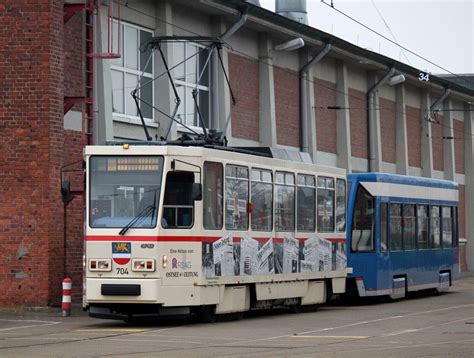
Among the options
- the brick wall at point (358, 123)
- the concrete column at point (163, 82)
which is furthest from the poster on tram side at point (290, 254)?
the brick wall at point (358, 123)

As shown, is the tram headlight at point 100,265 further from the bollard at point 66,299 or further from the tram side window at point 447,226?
the tram side window at point 447,226

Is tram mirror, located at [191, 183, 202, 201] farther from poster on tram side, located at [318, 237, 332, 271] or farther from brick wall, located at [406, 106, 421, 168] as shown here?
brick wall, located at [406, 106, 421, 168]

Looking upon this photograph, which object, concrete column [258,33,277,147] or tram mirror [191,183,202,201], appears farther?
concrete column [258,33,277,147]

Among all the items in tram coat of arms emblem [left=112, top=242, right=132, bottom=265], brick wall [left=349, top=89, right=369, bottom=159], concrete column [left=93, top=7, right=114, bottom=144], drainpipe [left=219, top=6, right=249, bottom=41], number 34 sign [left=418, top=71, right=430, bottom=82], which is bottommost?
tram coat of arms emblem [left=112, top=242, right=132, bottom=265]

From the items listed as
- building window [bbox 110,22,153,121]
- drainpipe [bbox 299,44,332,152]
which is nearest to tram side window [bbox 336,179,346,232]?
building window [bbox 110,22,153,121]

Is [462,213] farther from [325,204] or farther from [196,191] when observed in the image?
[196,191]

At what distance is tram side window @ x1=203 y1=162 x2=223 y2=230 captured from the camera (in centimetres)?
2152

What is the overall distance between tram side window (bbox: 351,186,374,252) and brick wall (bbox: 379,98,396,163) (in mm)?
17264

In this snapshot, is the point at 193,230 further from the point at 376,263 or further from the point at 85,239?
the point at 376,263

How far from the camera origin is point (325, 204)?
2673 cm

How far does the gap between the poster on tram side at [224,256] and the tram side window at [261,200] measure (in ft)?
3.72

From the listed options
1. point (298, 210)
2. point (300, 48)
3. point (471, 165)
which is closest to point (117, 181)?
point (298, 210)

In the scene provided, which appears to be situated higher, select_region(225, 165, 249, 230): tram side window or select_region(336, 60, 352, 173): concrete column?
select_region(336, 60, 352, 173): concrete column

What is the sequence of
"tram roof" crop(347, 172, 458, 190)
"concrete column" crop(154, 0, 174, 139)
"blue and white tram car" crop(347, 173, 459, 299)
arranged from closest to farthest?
"blue and white tram car" crop(347, 173, 459, 299) < "tram roof" crop(347, 172, 458, 190) < "concrete column" crop(154, 0, 174, 139)
